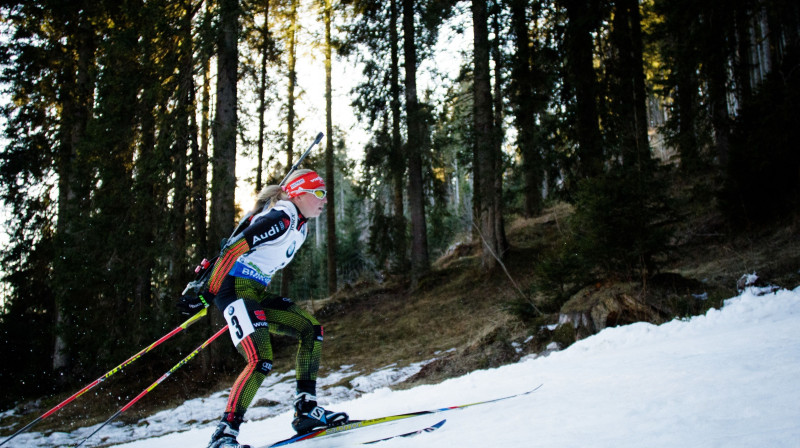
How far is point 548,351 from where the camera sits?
22.7ft

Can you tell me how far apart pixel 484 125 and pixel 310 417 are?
35.7 feet

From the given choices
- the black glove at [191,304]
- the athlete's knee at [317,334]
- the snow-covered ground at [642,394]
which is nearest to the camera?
the snow-covered ground at [642,394]

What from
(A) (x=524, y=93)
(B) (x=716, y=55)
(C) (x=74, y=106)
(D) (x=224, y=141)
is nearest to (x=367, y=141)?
(A) (x=524, y=93)

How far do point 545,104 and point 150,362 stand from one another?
11.9 metres

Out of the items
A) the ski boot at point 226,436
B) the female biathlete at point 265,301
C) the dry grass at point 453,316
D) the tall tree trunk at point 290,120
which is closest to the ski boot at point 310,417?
the female biathlete at point 265,301

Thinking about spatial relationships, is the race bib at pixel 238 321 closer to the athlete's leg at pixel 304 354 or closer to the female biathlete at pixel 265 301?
the female biathlete at pixel 265 301

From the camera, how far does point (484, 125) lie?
43.8ft

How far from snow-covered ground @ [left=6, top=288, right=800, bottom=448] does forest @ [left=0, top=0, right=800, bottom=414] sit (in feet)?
6.79

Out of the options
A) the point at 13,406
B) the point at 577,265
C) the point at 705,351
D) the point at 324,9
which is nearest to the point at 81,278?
the point at 13,406

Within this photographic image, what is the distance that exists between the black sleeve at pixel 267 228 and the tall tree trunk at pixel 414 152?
11.6 m

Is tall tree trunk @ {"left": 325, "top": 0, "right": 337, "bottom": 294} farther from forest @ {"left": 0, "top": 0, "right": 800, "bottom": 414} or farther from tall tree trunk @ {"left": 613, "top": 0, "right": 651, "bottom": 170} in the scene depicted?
tall tree trunk @ {"left": 613, "top": 0, "right": 651, "bottom": 170}

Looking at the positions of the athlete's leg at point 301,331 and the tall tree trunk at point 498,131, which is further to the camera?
the tall tree trunk at point 498,131

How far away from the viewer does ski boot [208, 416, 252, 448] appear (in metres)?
3.20

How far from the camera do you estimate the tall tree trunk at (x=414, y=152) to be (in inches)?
597
